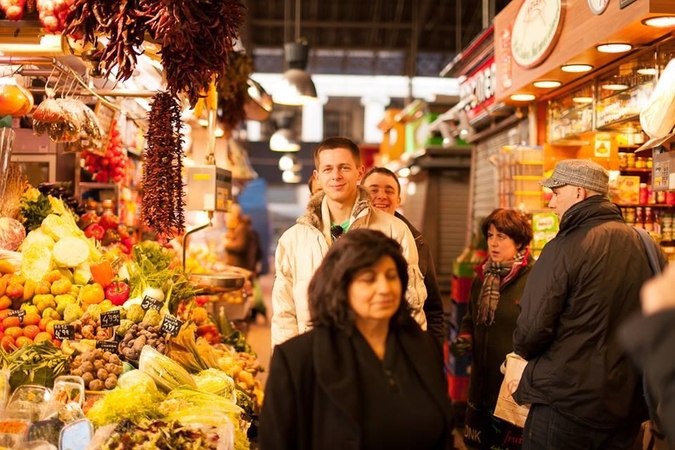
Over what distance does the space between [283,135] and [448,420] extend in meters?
14.0

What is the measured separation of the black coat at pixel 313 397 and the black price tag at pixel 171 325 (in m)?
2.03

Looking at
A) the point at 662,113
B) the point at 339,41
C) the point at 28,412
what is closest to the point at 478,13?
the point at 339,41

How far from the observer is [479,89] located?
27.6 ft

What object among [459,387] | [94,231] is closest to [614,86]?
[459,387]

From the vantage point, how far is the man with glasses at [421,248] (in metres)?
4.28

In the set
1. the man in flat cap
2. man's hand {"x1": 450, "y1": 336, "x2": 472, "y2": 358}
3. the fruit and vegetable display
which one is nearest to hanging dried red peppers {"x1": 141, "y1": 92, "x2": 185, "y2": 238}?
the fruit and vegetable display

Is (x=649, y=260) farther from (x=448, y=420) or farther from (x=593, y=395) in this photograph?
(x=448, y=420)

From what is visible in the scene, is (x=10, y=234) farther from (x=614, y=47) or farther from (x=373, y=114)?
(x=373, y=114)

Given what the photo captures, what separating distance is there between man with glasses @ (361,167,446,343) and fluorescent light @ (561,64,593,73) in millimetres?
1588

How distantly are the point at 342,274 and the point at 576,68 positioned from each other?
3678 millimetres

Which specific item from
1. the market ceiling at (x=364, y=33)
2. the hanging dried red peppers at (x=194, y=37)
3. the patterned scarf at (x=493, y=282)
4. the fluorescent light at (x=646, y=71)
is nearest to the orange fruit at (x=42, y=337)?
the hanging dried red peppers at (x=194, y=37)

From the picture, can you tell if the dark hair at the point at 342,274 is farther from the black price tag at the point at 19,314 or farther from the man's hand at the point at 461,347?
the man's hand at the point at 461,347

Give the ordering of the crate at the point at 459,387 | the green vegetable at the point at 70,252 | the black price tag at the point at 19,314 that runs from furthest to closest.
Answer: the crate at the point at 459,387
the green vegetable at the point at 70,252
the black price tag at the point at 19,314

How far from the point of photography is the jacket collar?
2254mm
